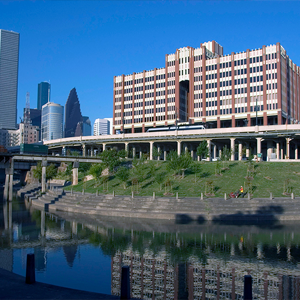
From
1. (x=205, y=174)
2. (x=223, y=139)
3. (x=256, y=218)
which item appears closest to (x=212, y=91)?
(x=223, y=139)

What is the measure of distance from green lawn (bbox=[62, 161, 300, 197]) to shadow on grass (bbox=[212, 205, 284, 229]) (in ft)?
20.7

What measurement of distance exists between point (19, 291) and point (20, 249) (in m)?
12.6

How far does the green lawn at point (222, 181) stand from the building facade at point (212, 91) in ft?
124

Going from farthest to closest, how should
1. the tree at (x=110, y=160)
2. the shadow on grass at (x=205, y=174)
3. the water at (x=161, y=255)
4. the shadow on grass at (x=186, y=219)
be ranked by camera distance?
1. the tree at (x=110, y=160)
2. the shadow on grass at (x=205, y=174)
3. the shadow on grass at (x=186, y=219)
4. the water at (x=161, y=255)

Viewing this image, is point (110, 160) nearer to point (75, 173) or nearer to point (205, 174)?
point (75, 173)

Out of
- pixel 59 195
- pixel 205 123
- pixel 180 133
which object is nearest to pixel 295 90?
pixel 205 123

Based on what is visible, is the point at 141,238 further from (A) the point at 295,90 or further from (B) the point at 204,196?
(A) the point at 295,90

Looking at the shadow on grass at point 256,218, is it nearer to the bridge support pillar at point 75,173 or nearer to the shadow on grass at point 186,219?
the shadow on grass at point 186,219

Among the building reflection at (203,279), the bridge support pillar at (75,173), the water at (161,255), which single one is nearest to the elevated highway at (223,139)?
the bridge support pillar at (75,173)

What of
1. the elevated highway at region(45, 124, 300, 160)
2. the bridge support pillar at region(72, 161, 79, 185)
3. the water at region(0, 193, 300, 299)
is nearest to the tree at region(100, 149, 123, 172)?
the bridge support pillar at region(72, 161, 79, 185)

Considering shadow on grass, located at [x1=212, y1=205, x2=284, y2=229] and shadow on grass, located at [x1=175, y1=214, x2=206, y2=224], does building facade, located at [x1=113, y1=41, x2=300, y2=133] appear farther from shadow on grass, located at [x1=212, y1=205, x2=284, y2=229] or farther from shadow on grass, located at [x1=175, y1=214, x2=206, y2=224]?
Result: shadow on grass, located at [x1=175, y1=214, x2=206, y2=224]

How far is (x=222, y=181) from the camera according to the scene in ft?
180

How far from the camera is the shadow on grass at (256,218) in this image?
3747 centimetres

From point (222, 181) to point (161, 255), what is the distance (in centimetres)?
3360
